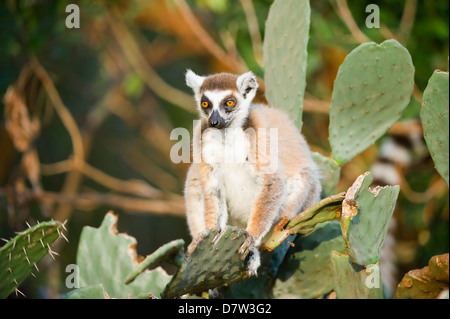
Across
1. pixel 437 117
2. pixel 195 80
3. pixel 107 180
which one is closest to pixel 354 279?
pixel 437 117

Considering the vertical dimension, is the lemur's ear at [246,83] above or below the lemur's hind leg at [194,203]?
above

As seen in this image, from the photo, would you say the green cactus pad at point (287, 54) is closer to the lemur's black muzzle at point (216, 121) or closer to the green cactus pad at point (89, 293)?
the lemur's black muzzle at point (216, 121)

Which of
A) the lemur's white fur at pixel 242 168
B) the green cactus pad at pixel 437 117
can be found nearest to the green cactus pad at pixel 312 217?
the lemur's white fur at pixel 242 168

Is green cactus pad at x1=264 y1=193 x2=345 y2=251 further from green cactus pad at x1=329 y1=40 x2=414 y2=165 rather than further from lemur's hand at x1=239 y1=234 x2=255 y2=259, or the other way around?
green cactus pad at x1=329 y1=40 x2=414 y2=165

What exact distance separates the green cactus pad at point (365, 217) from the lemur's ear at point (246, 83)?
114cm

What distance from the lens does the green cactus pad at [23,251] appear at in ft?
7.08

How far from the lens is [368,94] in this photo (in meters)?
2.84

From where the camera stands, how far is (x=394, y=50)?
2.65 m

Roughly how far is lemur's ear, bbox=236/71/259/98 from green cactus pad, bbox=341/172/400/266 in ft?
3.74

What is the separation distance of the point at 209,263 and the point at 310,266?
0.81 meters

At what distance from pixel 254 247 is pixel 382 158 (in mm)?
2702
